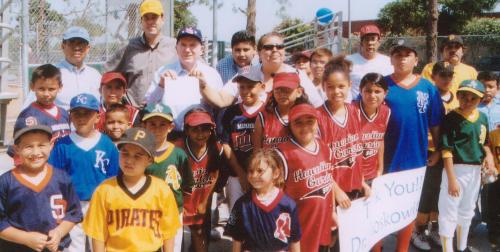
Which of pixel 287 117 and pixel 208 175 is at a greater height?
pixel 287 117

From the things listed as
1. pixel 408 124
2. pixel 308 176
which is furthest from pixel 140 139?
pixel 408 124

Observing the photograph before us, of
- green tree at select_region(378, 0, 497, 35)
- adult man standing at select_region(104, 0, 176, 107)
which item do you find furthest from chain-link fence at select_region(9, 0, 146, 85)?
green tree at select_region(378, 0, 497, 35)

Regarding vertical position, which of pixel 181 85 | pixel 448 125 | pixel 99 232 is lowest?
pixel 99 232

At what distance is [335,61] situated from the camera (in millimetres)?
4281

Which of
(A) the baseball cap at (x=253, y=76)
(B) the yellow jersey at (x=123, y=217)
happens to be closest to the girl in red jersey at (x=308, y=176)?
(A) the baseball cap at (x=253, y=76)

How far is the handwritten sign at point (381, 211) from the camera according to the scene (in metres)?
3.86

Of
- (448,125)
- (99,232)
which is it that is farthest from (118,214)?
(448,125)

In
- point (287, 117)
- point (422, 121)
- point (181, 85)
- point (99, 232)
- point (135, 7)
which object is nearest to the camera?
point (99, 232)

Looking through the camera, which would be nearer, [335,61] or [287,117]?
[287,117]

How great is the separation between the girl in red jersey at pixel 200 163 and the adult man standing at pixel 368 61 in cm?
167

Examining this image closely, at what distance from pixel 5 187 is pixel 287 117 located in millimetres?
1986

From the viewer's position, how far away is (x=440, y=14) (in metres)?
36.9

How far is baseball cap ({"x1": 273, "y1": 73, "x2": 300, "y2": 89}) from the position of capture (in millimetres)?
3711

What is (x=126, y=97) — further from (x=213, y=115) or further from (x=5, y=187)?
(x=5, y=187)
